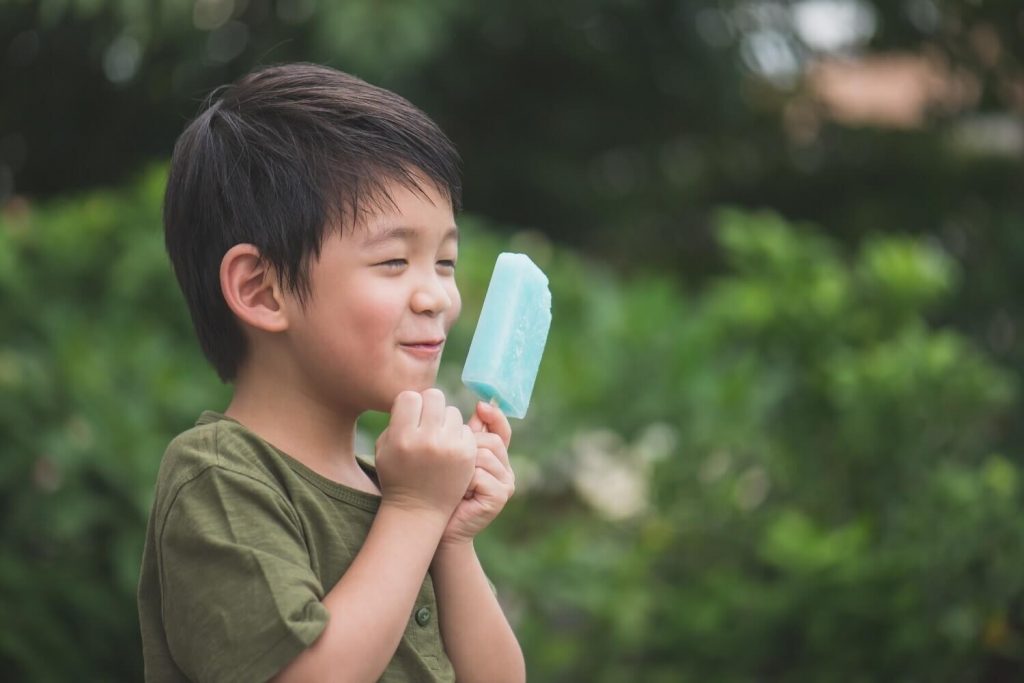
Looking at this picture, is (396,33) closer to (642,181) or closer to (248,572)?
(642,181)

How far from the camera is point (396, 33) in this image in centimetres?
487

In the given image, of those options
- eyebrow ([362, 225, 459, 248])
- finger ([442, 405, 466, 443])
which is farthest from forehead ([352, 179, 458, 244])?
finger ([442, 405, 466, 443])

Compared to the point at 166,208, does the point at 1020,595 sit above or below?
below

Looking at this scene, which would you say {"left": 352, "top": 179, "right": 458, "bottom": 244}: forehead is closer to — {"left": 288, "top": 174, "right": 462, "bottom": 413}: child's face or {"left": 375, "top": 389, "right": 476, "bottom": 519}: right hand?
{"left": 288, "top": 174, "right": 462, "bottom": 413}: child's face

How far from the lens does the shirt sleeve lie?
5.02 ft

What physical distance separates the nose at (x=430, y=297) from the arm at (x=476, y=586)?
17cm

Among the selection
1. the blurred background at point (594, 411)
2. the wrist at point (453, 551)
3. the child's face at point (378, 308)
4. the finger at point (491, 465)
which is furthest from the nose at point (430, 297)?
the blurred background at point (594, 411)

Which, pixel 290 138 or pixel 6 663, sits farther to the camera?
pixel 6 663

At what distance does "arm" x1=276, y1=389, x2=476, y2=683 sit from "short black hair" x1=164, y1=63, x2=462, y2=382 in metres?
0.24

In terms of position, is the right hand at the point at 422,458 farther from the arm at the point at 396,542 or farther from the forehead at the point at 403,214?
the forehead at the point at 403,214

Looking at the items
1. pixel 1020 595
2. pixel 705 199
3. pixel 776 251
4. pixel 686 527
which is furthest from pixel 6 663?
pixel 705 199

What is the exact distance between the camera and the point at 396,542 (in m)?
1.65

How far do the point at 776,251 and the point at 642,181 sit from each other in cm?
252

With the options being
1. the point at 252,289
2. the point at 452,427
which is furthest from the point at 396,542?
the point at 252,289
